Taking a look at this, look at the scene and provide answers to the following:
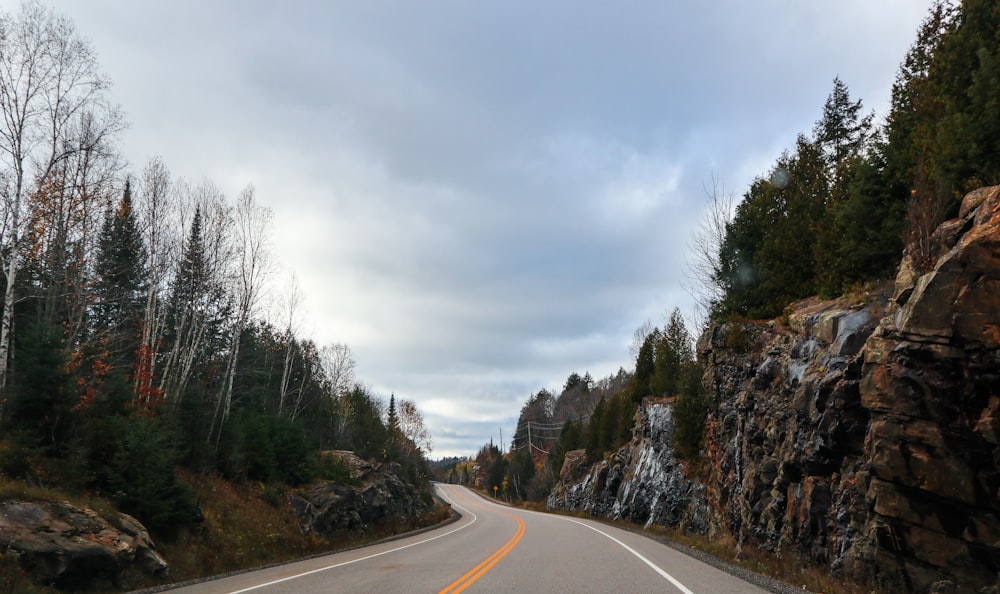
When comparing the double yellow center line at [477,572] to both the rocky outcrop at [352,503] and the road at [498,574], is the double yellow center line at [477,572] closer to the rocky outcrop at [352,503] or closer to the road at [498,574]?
the road at [498,574]

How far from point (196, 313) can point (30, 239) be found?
1057cm

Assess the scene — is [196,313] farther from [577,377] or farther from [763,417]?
[577,377]

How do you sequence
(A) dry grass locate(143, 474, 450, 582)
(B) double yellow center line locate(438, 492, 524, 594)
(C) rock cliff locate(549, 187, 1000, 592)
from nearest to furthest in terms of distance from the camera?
(B) double yellow center line locate(438, 492, 524, 594) < (C) rock cliff locate(549, 187, 1000, 592) < (A) dry grass locate(143, 474, 450, 582)

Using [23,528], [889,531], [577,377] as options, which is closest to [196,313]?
[23,528]

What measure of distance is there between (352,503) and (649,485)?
17.8 metres

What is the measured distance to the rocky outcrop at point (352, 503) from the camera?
79.6 feet

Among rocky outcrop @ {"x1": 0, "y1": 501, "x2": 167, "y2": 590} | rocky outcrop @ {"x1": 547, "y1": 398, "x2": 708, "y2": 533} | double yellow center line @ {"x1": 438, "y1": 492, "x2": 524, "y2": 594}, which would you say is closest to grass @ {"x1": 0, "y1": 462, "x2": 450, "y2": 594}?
rocky outcrop @ {"x1": 0, "y1": 501, "x2": 167, "y2": 590}

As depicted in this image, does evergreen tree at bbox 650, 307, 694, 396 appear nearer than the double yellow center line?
No

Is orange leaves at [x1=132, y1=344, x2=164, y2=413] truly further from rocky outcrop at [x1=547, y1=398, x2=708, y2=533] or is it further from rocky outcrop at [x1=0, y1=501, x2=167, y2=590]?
rocky outcrop at [x1=547, y1=398, x2=708, y2=533]

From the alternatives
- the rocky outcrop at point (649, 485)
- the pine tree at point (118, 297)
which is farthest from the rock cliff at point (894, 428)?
the pine tree at point (118, 297)

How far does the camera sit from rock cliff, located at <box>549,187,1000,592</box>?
9.09 metres

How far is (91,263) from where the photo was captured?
19531 mm

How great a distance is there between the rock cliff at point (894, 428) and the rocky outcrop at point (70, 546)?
581 inches

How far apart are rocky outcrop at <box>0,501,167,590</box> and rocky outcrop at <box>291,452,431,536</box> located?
12.2 m
